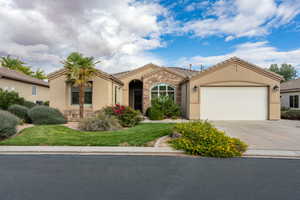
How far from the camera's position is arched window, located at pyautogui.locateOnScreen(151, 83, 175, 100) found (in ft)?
50.0

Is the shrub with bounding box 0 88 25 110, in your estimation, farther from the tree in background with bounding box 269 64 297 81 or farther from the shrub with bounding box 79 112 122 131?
the tree in background with bounding box 269 64 297 81

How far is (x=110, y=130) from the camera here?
8656 mm

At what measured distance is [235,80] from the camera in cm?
1257

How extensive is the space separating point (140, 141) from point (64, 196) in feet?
11.8

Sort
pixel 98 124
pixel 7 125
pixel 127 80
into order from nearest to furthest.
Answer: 1. pixel 7 125
2. pixel 98 124
3. pixel 127 80

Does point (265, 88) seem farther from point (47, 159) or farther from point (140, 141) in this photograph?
point (47, 159)

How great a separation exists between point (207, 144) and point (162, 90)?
1036 cm

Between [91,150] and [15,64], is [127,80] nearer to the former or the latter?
[91,150]

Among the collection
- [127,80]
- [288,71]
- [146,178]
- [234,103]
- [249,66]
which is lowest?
[146,178]

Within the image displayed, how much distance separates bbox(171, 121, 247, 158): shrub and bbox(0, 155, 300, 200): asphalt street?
33 centimetres

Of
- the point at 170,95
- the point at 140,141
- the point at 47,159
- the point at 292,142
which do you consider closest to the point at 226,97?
the point at 170,95

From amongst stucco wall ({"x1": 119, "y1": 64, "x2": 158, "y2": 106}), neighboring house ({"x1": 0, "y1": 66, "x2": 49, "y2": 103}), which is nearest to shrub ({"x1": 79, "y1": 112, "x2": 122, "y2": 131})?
stucco wall ({"x1": 119, "y1": 64, "x2": 158, "y2": 106})

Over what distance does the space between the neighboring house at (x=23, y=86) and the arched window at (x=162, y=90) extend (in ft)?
50.8

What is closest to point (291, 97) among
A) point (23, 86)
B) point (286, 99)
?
point (286, 99)
